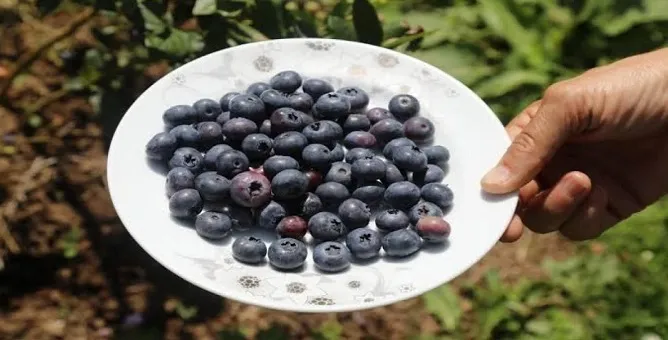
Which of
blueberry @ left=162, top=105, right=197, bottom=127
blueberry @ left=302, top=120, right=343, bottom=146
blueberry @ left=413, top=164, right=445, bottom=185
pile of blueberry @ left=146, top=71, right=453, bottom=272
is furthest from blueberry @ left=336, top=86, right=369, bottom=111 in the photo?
blueberry @ left=162, top=105, right=197, bottom=127

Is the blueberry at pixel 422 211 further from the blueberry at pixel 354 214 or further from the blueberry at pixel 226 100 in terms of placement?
the blueberry at pixel 226 100

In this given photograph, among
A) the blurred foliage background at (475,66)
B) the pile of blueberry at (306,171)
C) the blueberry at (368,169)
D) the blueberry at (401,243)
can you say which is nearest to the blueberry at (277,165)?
the pile of blueberry at (306,171)

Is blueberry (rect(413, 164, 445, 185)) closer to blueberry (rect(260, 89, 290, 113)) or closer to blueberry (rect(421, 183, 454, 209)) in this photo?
blueberry (rect(421, 183, 454, 209))

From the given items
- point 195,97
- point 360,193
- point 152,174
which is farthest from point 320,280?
point 195,97

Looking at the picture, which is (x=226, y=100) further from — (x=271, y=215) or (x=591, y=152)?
(x=591, y=152)

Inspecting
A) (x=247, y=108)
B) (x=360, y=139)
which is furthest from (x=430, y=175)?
(x=247, y=108)

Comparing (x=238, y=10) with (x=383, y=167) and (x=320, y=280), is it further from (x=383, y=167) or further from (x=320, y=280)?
(x=320, y=280)
